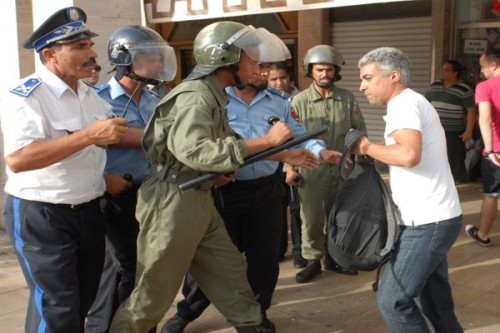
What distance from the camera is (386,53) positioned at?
2.91m

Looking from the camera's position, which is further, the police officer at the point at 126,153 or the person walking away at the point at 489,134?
the person walking away at the point at 489,134

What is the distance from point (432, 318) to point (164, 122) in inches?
68.2

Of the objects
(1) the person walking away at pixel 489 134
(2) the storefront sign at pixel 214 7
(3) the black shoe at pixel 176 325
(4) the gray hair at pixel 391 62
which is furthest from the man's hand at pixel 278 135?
(1) the person walking away at pixel 489 134

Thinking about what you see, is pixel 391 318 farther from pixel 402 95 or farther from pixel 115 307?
pixel 115 307

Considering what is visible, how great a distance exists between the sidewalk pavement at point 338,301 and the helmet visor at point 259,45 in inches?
73.8

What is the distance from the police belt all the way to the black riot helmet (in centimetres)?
65

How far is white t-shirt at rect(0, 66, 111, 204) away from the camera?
2.72 meters

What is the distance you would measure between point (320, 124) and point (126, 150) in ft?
6.07

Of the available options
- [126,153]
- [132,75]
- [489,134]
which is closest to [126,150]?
[126,153]

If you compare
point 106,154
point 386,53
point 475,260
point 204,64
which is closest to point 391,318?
point 386,53

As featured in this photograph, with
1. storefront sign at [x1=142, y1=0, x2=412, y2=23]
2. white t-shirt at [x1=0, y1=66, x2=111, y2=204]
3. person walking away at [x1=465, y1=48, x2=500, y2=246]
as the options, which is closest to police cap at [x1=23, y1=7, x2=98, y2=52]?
white t-shirt at [x1=0, y1=66, x2=111, y2=204]

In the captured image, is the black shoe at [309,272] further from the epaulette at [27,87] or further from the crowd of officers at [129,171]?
the epaulette at [27,87]

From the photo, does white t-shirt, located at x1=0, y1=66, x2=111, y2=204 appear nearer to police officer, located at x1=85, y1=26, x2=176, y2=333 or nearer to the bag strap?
police officer, located at x1=85, y1=26, x2=176, y2=333

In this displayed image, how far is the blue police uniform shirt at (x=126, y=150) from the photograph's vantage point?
350 centimetres
